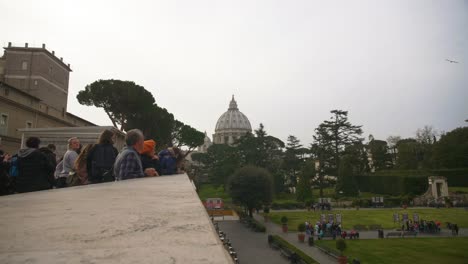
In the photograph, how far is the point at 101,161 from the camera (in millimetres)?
5406

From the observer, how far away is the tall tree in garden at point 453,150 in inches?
1689

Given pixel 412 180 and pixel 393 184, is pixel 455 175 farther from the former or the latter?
pixel 393 184

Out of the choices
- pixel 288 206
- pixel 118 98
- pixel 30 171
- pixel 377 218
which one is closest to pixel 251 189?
pixel 288 206

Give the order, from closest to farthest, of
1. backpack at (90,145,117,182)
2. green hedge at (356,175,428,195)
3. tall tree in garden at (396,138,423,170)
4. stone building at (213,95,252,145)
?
backpack at (90,145,117,182)
green hedge at (356,175,428,195)
tall tree in garden at (396,138,423,170)
stone building at (213,95,252,145)

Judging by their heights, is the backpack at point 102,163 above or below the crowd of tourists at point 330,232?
above

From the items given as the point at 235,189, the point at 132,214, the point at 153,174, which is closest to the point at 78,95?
the point at 235,189

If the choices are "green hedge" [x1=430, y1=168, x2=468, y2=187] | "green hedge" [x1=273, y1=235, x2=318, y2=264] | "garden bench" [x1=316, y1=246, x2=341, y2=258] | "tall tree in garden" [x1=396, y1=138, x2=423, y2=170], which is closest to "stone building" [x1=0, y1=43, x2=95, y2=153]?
"green hedge" [x1=273, y1=235, x2=318, y2=264]

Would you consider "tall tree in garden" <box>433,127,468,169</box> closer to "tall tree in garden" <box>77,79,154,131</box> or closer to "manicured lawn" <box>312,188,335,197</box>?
"manicured lawn" <box>312,188,335,197</box>

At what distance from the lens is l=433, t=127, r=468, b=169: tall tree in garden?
42906 mm

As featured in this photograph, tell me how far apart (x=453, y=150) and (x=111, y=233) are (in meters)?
A: 51.6

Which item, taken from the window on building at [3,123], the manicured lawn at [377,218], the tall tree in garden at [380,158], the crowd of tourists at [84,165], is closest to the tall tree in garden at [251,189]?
the manicured lawn at [377,218]

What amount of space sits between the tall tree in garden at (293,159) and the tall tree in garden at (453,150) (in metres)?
19.4

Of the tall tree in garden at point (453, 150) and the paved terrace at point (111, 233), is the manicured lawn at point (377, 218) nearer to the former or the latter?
the tall tree in garden at point (453, 150)

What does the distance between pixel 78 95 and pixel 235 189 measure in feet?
56.9
